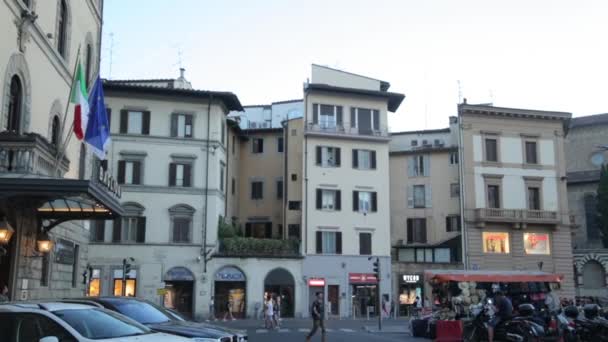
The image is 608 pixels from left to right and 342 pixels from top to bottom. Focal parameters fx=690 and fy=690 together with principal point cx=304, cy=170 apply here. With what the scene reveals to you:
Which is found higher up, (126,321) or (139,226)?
(139,226)

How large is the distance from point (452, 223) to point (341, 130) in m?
11.3

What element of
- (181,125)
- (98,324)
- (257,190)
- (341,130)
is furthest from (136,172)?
(98,324)

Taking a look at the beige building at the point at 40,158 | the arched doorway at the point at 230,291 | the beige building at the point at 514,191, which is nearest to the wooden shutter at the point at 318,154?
the arched doorway at the point at 230,291

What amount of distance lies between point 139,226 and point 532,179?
29853 mm

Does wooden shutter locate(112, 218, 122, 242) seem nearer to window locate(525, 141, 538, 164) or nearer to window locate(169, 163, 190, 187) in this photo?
window locate(169, 163, 190, 187)

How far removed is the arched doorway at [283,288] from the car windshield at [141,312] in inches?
1274

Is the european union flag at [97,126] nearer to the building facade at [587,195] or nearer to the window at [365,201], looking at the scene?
the window at [365,201]

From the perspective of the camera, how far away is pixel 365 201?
50.0 m

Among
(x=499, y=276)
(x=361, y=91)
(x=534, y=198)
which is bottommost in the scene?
(x=499, y=276)

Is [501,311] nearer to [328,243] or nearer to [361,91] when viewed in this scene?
[328,243]

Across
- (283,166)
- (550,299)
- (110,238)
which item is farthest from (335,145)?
(550,299)

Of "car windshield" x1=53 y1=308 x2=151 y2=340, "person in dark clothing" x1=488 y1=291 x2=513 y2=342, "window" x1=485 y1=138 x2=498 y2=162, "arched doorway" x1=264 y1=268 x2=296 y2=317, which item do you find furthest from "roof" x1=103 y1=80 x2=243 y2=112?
"car windshield" x1=53 y1=308 x2=151 y2=340

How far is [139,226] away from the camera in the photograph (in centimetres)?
4497

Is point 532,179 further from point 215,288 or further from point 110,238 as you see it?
point 110,238
